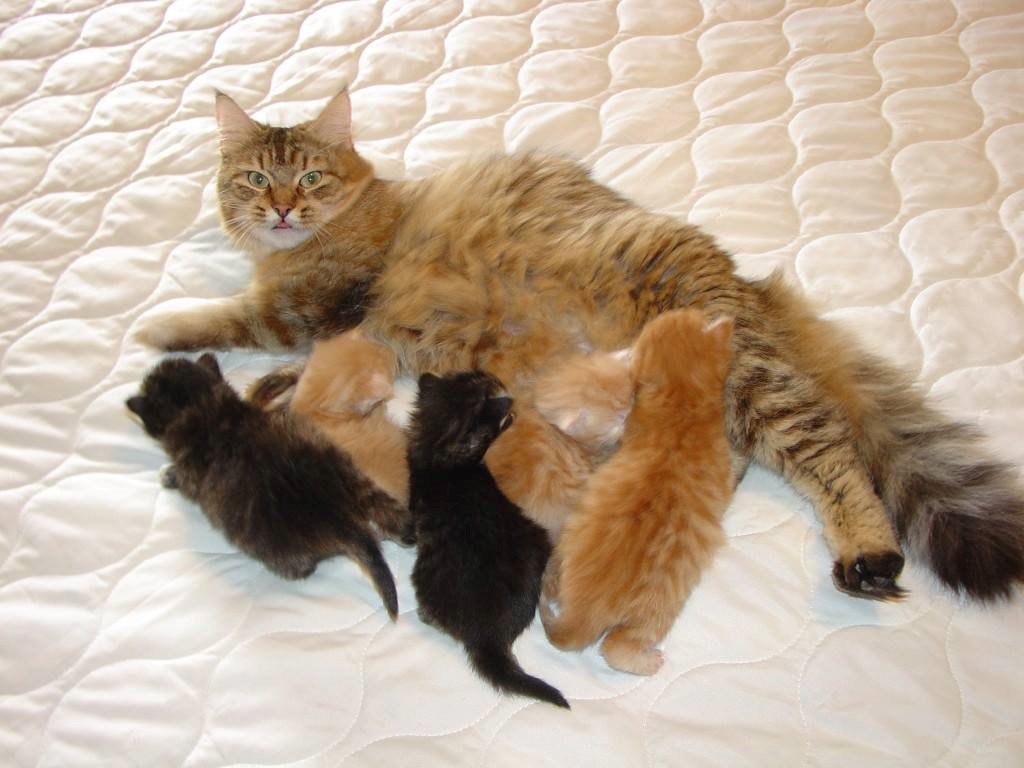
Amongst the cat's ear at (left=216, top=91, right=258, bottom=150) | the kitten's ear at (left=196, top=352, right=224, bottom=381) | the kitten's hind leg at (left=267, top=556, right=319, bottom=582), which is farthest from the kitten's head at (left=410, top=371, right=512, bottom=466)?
the cat's ear at (left=216, top=91, right=258, bottom=150)

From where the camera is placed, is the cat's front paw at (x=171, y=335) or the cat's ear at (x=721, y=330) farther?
the cat's front paw at (x=171, y=335)

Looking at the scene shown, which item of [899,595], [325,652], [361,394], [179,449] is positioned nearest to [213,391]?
[179,449]

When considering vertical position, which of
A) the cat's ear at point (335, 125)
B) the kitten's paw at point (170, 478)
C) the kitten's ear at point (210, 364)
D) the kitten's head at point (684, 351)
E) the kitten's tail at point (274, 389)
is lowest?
the kitten's paw at point (170, 478)

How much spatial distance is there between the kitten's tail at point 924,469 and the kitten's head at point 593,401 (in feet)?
1.10

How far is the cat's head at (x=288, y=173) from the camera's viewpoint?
5.59 feet

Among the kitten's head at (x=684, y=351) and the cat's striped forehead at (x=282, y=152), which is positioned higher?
the cat's striped forehead at (x=282, y=152)

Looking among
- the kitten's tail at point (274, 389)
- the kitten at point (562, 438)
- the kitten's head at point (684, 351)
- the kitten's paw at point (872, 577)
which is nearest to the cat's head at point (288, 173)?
the kitten's tail at point (274, 389)

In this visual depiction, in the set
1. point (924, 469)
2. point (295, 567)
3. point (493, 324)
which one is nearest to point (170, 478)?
point (295, 567)

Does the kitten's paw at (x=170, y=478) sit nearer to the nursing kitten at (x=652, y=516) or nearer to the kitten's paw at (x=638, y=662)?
the nursing kitten at (x=652, y=516)

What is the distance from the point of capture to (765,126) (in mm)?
1810

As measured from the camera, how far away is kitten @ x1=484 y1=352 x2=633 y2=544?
1.29 m

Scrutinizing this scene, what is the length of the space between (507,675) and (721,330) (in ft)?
2.16

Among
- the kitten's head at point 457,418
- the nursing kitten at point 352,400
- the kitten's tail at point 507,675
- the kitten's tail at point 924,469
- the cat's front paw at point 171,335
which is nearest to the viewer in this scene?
the kitten's tail at point 507,675

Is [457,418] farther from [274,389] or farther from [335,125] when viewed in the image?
[335,125]
